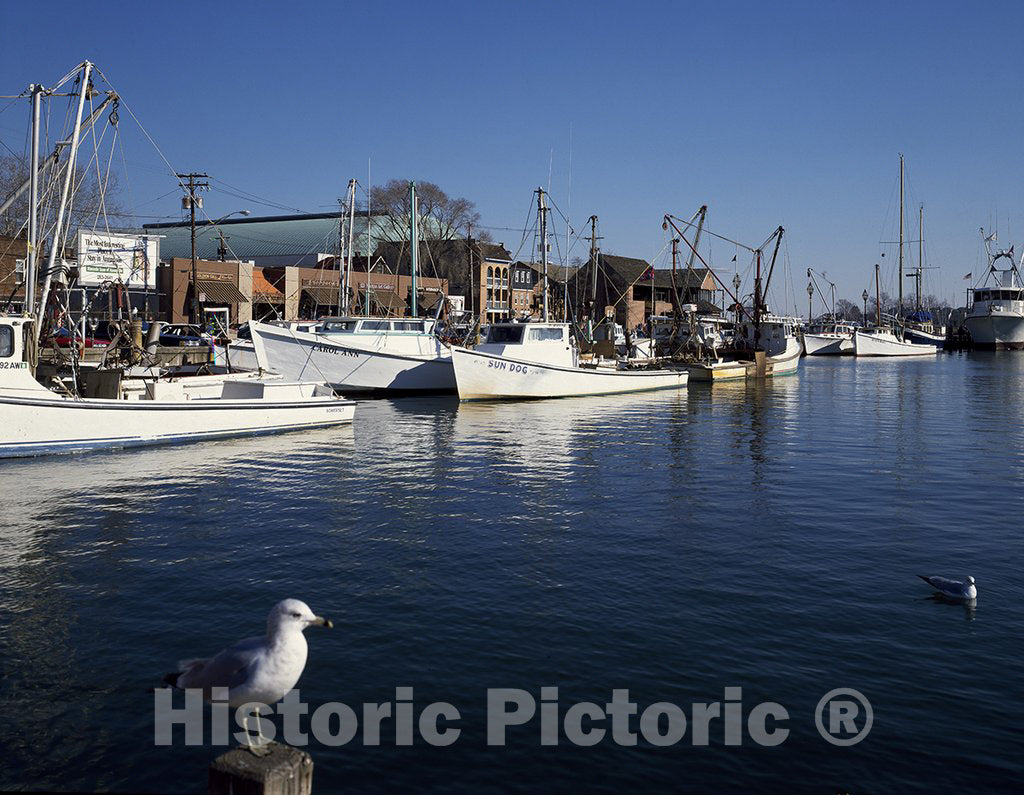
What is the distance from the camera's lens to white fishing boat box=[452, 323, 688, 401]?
41.5 metres

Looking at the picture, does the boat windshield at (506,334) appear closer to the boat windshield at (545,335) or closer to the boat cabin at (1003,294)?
the boat windshield at (545,335)

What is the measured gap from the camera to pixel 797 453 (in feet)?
88.6

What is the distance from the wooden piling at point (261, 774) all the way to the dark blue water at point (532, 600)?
Result: 8.26 feet

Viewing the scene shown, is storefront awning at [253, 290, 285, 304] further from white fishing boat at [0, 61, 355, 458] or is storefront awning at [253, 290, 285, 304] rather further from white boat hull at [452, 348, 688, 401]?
white fishing boat at [0, 61, 355, 458]

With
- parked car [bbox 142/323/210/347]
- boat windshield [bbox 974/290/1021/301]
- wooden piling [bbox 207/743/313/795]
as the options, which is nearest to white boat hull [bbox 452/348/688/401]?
parked car [bbox 142/323/210/347]

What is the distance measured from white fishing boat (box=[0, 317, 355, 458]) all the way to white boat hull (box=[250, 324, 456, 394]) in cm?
944

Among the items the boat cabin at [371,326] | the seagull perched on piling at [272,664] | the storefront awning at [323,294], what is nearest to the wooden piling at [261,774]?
the seagull perched on piling at [272,664]

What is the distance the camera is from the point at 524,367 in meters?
42.7

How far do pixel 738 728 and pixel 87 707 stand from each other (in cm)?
631

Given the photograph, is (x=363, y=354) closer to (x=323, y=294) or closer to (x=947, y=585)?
(x=947, y=585)

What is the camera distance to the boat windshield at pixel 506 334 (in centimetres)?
4372

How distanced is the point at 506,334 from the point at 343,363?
313 inches

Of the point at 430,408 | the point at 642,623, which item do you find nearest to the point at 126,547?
the point at 642,623

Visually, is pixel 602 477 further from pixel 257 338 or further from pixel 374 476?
Answer: pixel 257 338
